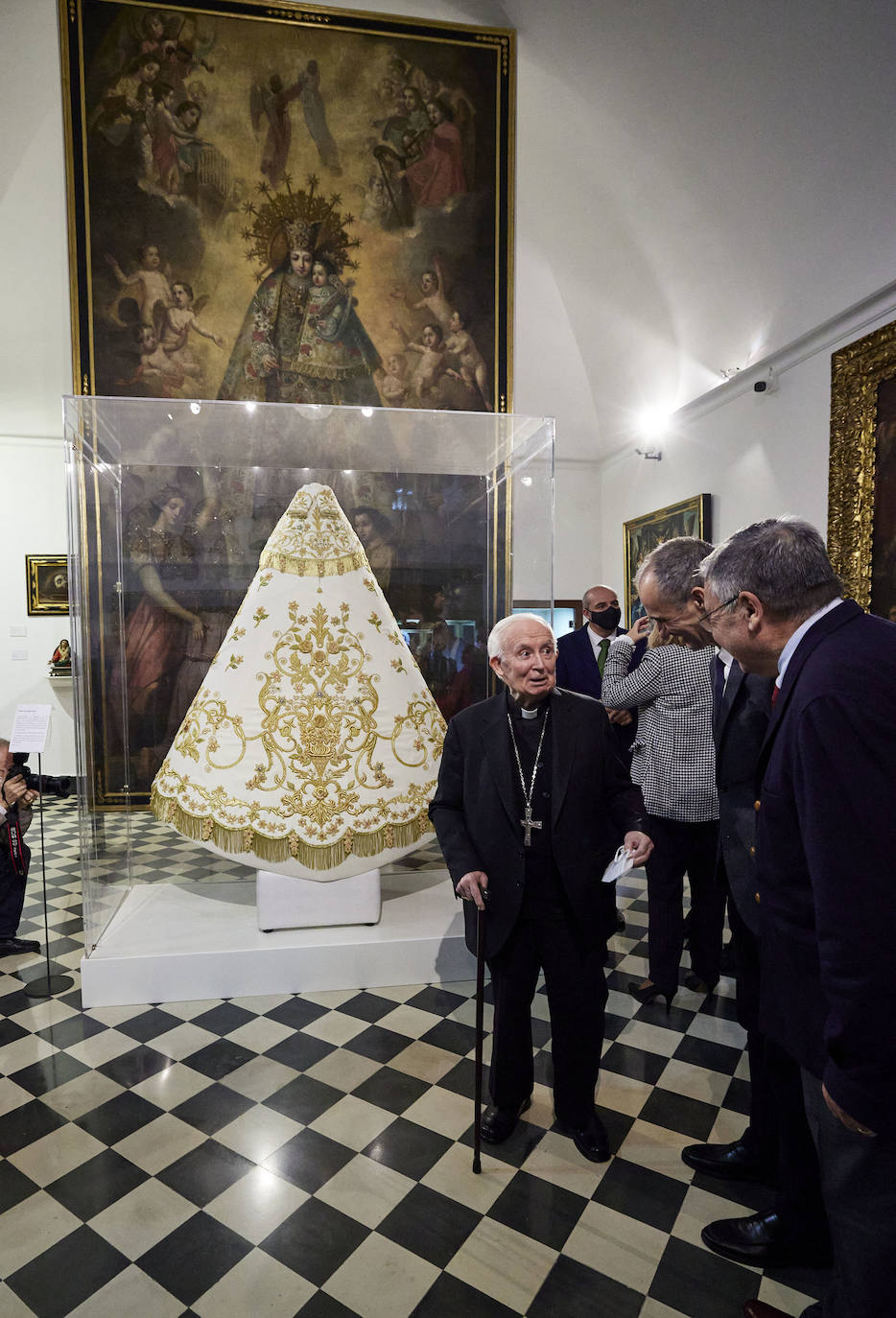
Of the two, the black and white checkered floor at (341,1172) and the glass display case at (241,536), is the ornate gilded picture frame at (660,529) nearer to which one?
the glass display case at (241,536)

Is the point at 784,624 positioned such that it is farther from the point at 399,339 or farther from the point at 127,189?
the point at 127,189

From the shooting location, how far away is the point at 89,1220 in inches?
86.3

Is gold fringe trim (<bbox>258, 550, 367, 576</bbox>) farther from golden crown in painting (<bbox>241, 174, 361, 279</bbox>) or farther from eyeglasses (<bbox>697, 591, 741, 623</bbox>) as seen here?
golden crown in painting (<bbox>241, 174, 361, 279</bbox>)

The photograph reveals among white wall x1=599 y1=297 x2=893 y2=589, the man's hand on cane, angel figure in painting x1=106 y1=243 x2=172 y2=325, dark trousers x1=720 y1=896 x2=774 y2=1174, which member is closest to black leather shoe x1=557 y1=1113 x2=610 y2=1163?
dark trousers x1=720 y1=896 x2=774 y2=1174

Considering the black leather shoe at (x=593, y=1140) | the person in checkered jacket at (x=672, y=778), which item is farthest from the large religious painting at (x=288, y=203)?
the black leather shoe at (x=593, y=1140)

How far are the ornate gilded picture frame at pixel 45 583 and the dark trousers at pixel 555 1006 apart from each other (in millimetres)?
8744

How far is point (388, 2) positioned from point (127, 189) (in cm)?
260

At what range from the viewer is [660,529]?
9.36 m

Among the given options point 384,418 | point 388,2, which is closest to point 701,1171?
point 384,418

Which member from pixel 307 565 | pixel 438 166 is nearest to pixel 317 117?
pixel 438 166

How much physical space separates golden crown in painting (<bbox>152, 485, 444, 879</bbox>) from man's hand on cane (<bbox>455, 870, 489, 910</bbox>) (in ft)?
4.33

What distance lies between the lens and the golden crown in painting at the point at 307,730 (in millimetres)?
3525

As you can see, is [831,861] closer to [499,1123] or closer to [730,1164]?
[730,1164]

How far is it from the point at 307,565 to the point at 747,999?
259cm
